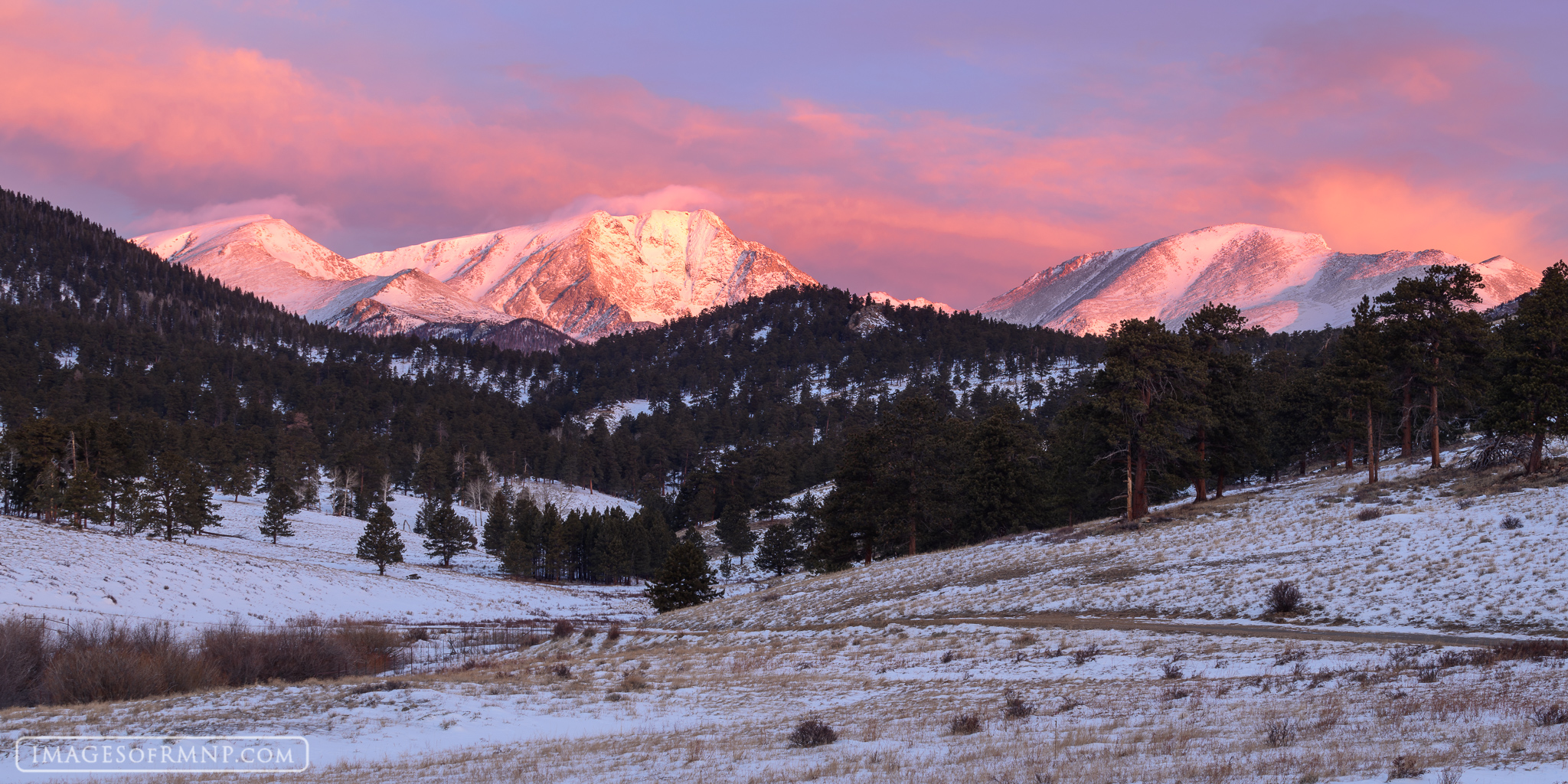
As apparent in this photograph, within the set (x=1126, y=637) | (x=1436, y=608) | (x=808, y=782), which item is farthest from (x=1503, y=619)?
(x=808, y=782)

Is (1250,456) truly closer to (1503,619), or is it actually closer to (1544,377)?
(1544,377)

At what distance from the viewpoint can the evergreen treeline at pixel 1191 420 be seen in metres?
41.8

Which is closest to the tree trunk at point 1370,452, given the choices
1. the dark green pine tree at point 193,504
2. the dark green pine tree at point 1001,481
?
the dark green pine tree at point 1001,481

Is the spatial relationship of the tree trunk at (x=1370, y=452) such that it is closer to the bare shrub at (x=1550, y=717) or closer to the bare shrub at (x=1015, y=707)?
the bare shrub at (x=1015, y=707)

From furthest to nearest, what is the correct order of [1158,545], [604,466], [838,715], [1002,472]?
1. [604,466]
2. [1002,472]
3. [1158,545]
4. [838,715]

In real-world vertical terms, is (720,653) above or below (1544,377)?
below

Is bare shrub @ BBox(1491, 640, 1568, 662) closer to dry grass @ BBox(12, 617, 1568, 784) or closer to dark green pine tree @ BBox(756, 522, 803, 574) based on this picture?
dry grass @ BBox(12, 617, 1568, 784)

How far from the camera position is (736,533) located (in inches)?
4213

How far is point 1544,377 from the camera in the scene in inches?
1528

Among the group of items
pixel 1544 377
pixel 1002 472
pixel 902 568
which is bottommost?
pixel 902 568

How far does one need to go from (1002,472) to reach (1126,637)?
124ft

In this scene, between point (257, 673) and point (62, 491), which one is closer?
point (257, 673)

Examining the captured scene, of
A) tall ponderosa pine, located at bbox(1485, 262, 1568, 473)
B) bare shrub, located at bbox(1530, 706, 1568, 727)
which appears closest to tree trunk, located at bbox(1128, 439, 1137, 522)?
tall ponderosa pine, located at bbox(1485, 262, 1568, 473)

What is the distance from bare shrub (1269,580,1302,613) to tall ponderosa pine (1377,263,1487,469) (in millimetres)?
28721
